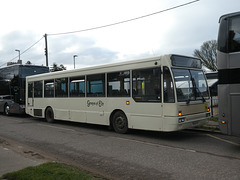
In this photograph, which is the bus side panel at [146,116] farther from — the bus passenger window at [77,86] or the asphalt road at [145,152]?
the bus passenger window at [77,86]

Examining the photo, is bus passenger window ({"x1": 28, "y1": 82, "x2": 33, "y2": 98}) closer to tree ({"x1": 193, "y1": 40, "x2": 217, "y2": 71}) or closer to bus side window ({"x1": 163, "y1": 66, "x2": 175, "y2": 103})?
bus side window ({"x1": 163, "y1": 66, "x2": 175, "y2": 103})

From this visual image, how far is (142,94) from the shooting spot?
8.33m

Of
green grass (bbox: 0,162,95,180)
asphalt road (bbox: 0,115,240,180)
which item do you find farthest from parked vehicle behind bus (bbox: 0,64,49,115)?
green grass (bbox: 0,162,95,180)

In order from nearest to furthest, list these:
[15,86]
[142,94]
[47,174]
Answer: [47,174] < [142,94] < [15,86]

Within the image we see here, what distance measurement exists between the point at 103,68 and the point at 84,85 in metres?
1.46

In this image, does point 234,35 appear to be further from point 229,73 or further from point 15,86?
point 15,86

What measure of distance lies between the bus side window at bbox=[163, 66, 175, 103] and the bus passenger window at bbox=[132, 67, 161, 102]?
0.21 meters

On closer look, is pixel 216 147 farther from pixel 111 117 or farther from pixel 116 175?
pixel 111 117

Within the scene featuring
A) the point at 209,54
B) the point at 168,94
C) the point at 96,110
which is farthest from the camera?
the point at 209,54

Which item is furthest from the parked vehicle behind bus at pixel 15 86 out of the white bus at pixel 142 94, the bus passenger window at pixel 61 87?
the white bus at pixel 142 94

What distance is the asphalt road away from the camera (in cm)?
480

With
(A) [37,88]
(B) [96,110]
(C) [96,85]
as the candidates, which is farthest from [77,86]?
(A) [37,88]

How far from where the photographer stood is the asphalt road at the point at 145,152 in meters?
4.80

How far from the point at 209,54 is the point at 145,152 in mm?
36079
